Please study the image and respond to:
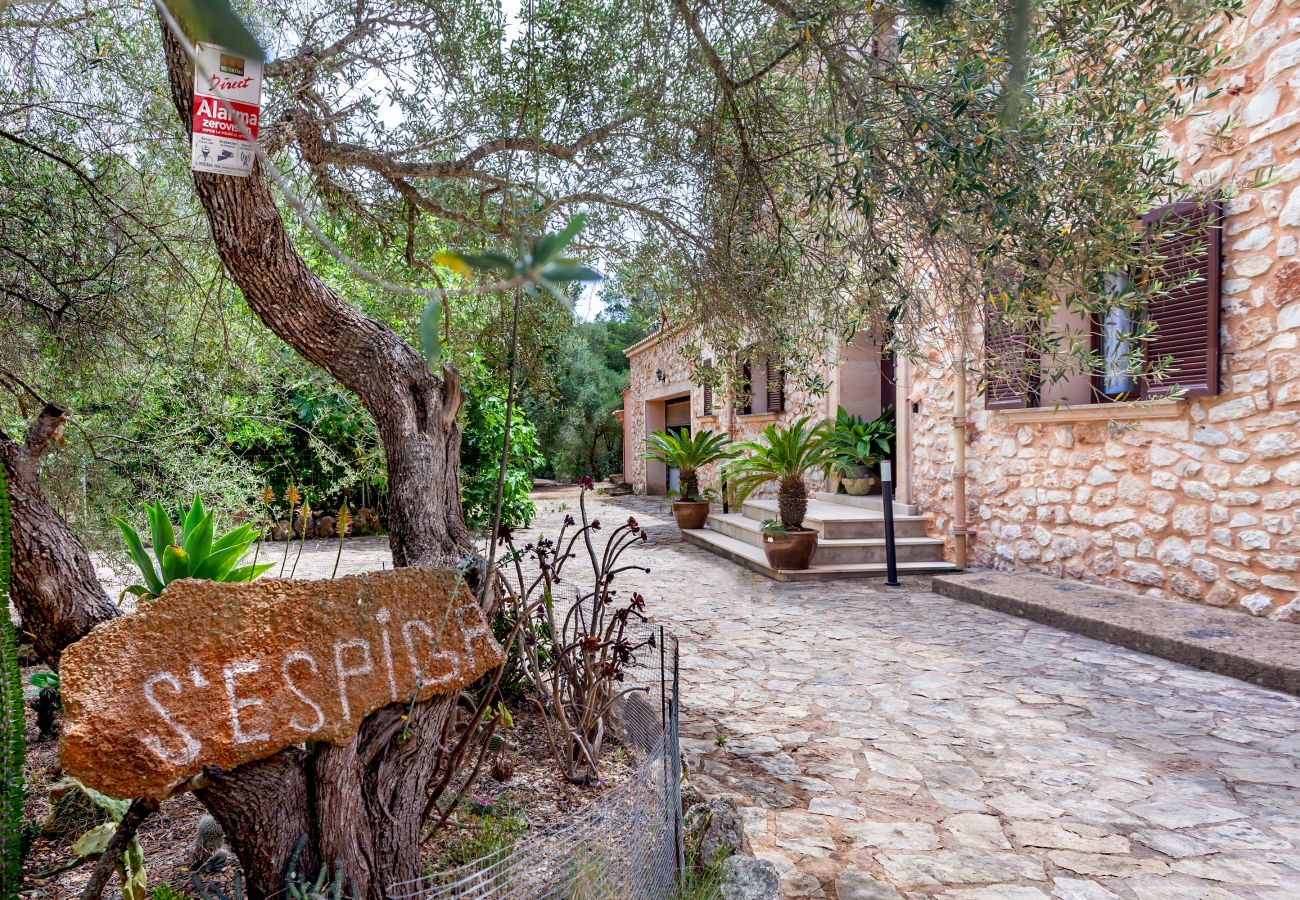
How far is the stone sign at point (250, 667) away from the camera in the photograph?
4.09 feet

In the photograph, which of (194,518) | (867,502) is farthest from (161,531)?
(867,502)

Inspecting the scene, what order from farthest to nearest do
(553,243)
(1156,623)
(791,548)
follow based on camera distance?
(791,548) < (1156,623) < (553,243)

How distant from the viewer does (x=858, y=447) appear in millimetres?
8609

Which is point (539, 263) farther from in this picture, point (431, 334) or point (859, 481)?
point (859, 481)

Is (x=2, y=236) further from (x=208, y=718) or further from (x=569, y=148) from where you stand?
(x=208, y=718)

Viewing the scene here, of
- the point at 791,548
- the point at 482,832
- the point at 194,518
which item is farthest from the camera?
the point at 791,548

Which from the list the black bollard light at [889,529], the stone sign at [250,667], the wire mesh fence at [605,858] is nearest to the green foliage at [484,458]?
the black bollard light at [889,529]

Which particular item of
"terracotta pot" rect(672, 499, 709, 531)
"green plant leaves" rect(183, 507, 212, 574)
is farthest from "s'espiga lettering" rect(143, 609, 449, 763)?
"terracotta pot" rect(672, 499, 709, 531)

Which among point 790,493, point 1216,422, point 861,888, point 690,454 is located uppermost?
point 1216,422

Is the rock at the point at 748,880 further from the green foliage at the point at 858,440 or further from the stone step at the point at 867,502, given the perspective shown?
the green foliage at the point at 858,440

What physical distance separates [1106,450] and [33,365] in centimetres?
658

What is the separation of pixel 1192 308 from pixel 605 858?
5085mm

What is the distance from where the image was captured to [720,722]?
3449mm

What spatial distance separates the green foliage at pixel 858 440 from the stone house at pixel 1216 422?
2272 millimetres
